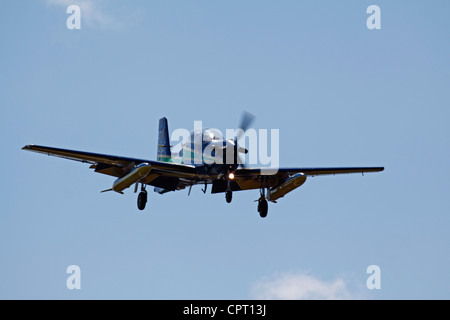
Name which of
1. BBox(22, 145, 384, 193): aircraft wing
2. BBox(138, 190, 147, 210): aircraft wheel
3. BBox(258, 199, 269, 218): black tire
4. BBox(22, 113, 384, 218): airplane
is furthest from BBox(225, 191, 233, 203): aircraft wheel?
BBox(138, 190, 147, 210): aircraft wheel

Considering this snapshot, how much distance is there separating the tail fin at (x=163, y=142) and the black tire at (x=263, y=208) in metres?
5.75

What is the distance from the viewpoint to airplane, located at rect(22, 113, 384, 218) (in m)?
34.8

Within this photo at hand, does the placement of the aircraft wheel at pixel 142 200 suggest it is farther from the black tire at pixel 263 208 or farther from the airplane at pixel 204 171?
the black tire at pixel 263 208

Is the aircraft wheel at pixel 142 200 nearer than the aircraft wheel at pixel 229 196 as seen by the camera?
No

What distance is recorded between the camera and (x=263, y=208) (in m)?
39.2

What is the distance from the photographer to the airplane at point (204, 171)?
34.8 metres

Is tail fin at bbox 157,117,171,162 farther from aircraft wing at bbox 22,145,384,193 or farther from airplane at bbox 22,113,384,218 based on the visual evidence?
aircraft wing at bbox 22,145,384,193

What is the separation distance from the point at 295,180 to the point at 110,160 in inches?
359

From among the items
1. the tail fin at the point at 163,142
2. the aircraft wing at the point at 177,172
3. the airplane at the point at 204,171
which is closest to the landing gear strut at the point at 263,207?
the airplane at the point at 204,171

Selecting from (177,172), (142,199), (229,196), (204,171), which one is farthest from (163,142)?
(229,196)
